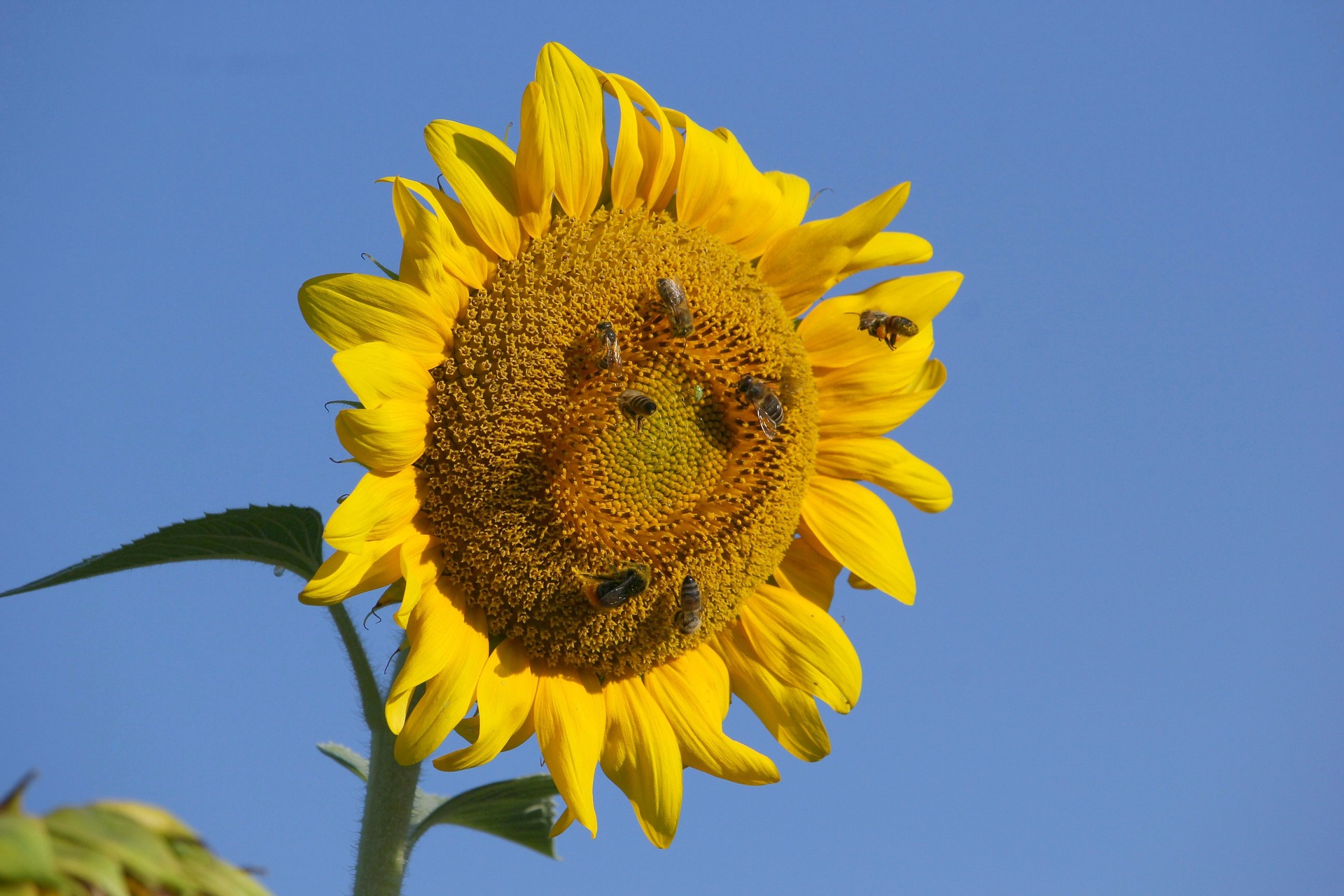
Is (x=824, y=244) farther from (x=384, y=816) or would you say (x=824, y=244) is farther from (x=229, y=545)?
(x=384, y=816)

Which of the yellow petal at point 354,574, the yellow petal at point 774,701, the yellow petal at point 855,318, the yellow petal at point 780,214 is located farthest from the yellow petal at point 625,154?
the yellow petal at point 774,701

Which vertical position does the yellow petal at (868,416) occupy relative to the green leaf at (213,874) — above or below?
above

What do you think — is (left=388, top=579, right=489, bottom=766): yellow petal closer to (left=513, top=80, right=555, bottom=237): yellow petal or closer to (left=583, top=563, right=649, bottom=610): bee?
(left=583, top=563, right=649, bottom=610): bee

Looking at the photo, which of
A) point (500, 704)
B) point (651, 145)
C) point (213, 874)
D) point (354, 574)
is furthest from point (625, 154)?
point (213, 874)

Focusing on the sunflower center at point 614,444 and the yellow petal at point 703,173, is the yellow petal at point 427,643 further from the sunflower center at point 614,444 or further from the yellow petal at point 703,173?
the yellow petal at point 703,173

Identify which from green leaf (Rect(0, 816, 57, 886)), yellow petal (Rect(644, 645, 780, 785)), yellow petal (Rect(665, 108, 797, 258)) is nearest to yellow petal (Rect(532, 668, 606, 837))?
yellow petal (Rect(644, 645, 780, 785))

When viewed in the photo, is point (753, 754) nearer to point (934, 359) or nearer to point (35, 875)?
point (934, 359)
